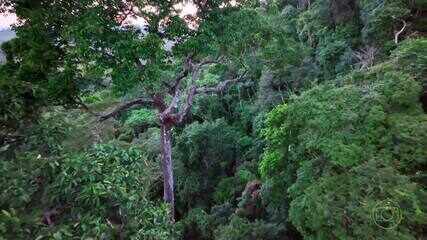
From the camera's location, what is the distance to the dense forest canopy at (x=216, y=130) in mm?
4512

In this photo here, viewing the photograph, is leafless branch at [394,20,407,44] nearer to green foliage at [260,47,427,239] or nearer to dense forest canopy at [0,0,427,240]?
dense forest canopy at [0,0,427,240]

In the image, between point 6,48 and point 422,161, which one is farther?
point 6,48

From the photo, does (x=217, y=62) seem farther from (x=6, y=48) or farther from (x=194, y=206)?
(x=194, y=206)

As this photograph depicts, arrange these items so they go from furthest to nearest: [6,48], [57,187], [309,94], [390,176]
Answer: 1. [6,48]
2. [309,94]
3. [390,176]
4. [57,187]

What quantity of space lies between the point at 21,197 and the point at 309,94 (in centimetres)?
640

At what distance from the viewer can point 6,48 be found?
33.7 feet

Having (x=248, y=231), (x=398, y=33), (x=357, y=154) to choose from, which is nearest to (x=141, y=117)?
(x=248, y=231)

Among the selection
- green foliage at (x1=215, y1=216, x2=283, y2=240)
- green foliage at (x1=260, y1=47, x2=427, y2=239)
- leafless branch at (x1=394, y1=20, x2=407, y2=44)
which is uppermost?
leafless branch at (x1=394, y1=20, x2=407, y2=44)

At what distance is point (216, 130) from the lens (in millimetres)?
17344

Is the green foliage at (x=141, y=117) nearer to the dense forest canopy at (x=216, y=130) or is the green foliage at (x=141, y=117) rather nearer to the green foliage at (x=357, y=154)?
the dense forest canopy at (x=216, y=130)

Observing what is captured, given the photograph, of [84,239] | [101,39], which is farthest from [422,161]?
[101,39]

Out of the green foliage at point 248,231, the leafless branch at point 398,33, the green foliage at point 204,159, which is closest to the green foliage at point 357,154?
the green foliage at point 248,231

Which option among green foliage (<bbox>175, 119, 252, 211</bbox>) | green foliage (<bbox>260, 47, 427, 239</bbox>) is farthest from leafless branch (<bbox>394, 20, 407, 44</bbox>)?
green foliage (<bbox>175, 119, 252, 211</bbox>)

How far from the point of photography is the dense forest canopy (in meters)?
4.51
